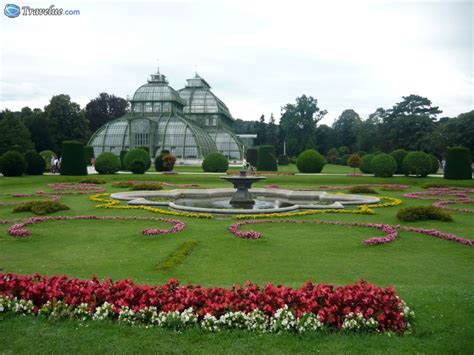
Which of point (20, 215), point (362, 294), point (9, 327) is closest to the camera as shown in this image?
point (9, 327)

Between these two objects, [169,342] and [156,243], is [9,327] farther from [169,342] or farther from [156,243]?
[156,243]

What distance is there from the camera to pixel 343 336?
470cm

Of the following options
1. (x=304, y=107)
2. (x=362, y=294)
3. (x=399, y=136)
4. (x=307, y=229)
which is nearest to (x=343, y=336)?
(x=362, y=294)

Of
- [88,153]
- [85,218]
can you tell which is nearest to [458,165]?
[85,218]

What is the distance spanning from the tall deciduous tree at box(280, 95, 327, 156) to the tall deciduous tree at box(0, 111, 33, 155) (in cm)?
4483

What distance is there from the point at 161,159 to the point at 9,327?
39457 millimetres

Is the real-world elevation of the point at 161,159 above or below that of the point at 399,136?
below

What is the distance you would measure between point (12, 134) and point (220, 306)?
182ft

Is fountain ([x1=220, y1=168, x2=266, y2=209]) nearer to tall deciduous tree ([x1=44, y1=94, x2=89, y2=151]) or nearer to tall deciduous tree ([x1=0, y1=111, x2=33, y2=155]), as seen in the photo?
A: tall deciduous tree ([x1=0, y1=111, x2=33, y2=155])

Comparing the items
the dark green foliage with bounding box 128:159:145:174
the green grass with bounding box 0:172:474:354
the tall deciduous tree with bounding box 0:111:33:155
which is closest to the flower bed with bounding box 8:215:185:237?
the green grass with bounding box 0:172:474:354

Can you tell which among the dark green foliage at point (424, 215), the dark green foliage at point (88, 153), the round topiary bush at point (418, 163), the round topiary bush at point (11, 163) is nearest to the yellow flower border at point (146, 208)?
the dark green foliage at point (424, 215)

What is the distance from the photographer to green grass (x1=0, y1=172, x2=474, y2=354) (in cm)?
454

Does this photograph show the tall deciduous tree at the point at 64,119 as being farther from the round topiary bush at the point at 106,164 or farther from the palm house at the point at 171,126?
the round topiary bush at the point at 106,164
